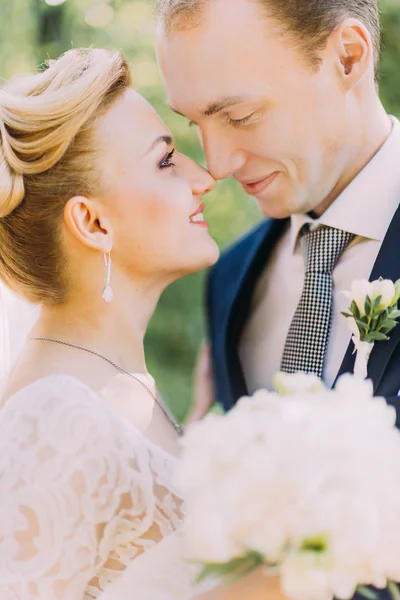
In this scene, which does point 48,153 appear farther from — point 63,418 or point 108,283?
point 63,418

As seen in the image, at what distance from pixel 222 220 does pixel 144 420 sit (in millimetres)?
4624

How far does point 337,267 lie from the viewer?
2957 mm

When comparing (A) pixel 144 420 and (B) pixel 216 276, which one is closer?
(A) pixel 144 420

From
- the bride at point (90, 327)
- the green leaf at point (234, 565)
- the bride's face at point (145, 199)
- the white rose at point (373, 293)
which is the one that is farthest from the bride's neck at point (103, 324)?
the green leaf at point (234, 565)

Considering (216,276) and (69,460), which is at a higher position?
(69,460)

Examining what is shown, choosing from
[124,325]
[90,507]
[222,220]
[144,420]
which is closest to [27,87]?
[124,325]

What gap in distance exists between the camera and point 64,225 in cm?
264

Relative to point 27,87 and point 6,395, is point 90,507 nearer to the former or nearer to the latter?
point 6,395

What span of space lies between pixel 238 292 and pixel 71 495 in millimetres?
1374

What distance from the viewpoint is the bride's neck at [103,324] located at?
2.63 meters

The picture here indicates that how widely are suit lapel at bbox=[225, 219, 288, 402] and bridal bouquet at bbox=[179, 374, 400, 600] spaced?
1.67 m

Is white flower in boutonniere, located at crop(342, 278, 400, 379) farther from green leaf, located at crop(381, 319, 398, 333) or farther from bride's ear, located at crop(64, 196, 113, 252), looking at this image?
bride's ear, located at crop(64, 196, 113, 252)

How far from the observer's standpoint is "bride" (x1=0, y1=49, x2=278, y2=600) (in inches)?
A: 85.5

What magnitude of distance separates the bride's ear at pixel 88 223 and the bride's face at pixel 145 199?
0.03 meters
